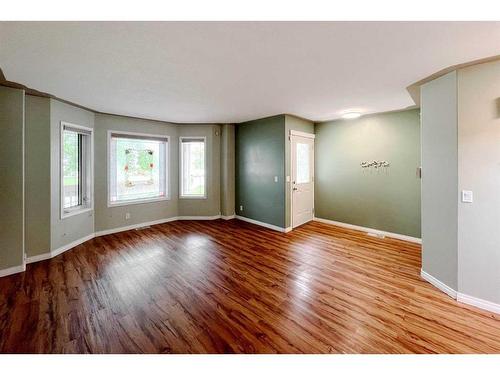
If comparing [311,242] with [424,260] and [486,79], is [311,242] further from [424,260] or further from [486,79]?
[486,79]

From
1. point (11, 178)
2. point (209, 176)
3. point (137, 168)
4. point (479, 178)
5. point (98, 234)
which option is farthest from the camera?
point (209, 176)

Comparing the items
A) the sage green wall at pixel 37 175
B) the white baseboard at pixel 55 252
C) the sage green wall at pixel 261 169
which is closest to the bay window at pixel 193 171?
the sage green wall at pixel 261 169

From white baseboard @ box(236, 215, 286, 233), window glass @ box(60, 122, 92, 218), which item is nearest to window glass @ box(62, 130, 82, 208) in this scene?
window glass @ box(60, 122, 92, 218)

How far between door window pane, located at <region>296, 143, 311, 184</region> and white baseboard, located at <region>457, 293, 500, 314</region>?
321 cm

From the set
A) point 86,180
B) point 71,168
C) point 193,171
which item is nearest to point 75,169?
point 71,168

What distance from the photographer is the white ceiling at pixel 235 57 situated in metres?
1.63

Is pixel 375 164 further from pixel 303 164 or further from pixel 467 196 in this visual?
pixel 467 196

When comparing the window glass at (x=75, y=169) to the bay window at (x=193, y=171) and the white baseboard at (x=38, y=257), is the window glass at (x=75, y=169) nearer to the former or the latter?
the white baseboard at (x=38, y=257)

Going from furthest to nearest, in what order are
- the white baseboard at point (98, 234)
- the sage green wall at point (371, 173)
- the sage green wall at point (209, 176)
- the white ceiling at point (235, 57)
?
the sage green wall at point (209, 176) < the sage green wall at point (371, 173) < the white baseboard at point (98, 234) < the white ceiling at point (235, 57)

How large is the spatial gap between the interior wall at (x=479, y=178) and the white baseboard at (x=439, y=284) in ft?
0.27

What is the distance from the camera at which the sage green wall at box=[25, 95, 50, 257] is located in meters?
3.16

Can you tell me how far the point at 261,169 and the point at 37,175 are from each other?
3950 mm

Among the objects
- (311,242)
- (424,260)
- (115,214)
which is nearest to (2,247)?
(115,214)

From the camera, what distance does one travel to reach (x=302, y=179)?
5.14 metres
